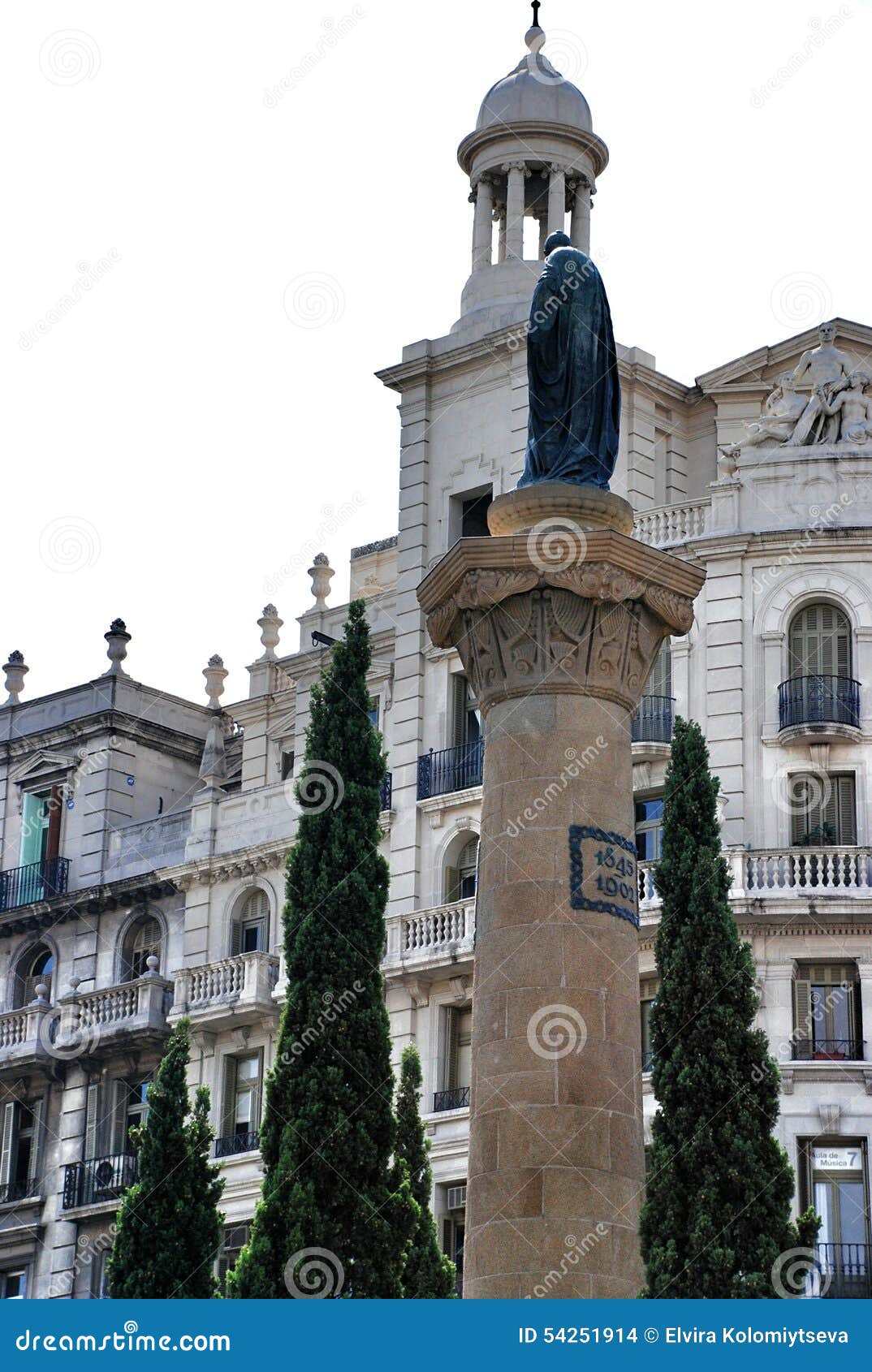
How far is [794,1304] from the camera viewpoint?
19938 mm

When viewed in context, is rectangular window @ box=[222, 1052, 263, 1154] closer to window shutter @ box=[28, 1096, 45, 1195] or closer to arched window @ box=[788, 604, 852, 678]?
window shutter @ box=[28, 1096, 45, 1195]

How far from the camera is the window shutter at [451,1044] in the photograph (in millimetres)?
49688

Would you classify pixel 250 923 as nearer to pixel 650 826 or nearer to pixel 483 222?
pixel 650 826

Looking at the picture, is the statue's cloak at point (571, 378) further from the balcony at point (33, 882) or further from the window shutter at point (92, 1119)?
the balcony at point (33, 882)

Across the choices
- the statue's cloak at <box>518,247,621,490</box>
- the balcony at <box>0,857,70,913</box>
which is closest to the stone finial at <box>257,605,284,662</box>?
the balcony at <box>0,857,70,913</box>

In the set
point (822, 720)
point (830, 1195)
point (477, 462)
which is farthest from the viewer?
point (477, 462)

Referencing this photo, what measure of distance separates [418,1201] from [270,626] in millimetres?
25096

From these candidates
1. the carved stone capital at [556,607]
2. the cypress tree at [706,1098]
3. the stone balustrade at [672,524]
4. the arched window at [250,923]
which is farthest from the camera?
the arched window at [250,923]

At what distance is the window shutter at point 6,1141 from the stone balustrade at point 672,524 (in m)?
19.8

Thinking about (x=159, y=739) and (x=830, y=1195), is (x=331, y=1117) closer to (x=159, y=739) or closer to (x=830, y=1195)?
(x=830, y=1195)

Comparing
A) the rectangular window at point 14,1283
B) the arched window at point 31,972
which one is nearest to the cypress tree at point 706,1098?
the rectangular window at point 14,1283

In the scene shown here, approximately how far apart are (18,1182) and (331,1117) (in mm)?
21895

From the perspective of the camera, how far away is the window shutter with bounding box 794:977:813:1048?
45969 millimetres

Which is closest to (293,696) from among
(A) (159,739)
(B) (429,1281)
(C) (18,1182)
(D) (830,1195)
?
(A) (159,739)
